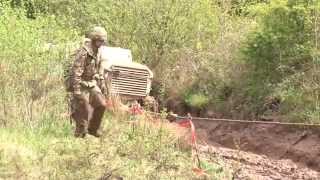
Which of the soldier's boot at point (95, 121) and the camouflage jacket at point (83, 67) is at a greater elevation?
the camouflage jacket at point (83, 67)

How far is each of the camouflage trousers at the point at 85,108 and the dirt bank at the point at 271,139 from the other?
3109 mm

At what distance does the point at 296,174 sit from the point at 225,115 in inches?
230

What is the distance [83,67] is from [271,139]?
617 cm

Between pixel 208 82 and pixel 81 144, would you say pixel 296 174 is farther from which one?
pixel 208 82

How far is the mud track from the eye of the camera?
1498cm

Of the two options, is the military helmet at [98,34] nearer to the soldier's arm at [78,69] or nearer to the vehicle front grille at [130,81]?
the soldier's arm at [78,69]

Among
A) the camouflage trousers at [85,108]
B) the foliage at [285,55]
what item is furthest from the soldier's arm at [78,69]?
the foliage at [285,55]

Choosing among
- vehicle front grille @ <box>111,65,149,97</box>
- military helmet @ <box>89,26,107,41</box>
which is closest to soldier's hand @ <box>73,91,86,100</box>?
military helmet @ <box>89,26,107,41</box>

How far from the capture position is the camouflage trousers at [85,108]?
1179cm

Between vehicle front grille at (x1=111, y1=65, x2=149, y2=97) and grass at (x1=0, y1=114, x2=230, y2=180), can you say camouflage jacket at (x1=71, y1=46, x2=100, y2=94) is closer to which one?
grass at (x1=0, y1=114, x2=230, y2=180)

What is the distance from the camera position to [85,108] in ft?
38.7

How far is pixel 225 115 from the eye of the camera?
19641 mm

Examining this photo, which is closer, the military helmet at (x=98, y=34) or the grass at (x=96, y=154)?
the grass at (x=96, y=154)

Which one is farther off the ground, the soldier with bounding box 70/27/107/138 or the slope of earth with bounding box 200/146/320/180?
the soldier with bounding box 70/27/107/138
